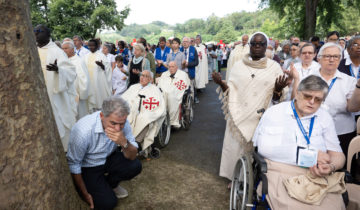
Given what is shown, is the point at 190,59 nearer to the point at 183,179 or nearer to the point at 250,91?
the point at 183,179

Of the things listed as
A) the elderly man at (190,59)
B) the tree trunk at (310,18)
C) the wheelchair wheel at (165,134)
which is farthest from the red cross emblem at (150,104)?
the tree trunk at (310,18)

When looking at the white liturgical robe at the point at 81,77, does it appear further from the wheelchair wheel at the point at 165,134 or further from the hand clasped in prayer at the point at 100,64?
the wheelchair wheel at the point at 165,134

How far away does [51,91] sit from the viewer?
3.72 m

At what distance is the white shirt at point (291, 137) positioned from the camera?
2207 millimetres

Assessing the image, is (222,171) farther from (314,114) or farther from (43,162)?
(43,162)

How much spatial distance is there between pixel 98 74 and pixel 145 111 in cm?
224

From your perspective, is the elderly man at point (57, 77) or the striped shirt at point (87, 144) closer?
the striped shirt at point (87, 144)

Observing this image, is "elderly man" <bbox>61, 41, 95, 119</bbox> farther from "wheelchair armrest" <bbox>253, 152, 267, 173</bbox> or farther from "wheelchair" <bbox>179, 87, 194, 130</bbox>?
"wheelchair armrest" <bbox>253, 152, 267, 173</bbox>

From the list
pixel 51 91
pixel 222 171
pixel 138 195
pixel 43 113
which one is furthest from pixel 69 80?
pixel 222 171

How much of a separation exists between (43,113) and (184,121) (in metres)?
4.04

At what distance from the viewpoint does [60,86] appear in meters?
3.68

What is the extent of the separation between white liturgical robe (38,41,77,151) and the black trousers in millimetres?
1362

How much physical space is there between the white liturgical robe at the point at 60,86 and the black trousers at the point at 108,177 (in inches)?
53.6

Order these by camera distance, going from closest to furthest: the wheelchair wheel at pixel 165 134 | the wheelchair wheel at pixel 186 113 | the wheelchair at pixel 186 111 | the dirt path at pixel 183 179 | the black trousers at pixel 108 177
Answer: the black trousers at pixel 108 177 < the dirt path at pixel 183 179 < the wheelchair wheel at pixel 165 134 < the wheelchair at pixel 186 111 < the wheelchair wheel at pixel 186 113
